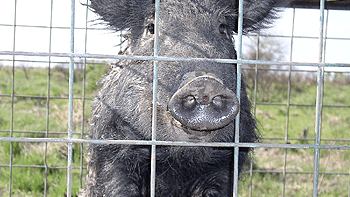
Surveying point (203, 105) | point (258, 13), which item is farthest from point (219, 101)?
point (258, 13)

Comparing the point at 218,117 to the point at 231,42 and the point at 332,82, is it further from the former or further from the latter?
the point at 332,82

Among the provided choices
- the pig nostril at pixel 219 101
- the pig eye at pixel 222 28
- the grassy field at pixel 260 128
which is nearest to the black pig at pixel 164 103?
the pig eye at pixel 222 28

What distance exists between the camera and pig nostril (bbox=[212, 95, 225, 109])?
174 centimetres

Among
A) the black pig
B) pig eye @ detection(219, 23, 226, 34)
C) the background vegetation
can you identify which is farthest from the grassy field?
pig eye @ detection(219, 23, 226, 34)

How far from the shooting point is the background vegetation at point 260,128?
4.53 meters

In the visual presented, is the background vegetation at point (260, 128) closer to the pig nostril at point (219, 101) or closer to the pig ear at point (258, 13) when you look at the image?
the pig ear at point (258, 13)

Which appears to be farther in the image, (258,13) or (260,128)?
(260,128)

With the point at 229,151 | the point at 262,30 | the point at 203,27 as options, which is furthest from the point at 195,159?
the point at 262,30

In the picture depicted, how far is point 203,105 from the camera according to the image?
67.5 inches

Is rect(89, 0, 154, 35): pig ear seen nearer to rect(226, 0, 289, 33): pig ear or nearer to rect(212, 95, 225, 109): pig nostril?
rect(226, 0, 289, 33): pig ear

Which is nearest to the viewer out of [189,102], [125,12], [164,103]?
[189,102]

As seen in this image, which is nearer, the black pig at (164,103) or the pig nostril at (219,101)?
the pig nostril at (219,101)

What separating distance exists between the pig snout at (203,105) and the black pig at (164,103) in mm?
285

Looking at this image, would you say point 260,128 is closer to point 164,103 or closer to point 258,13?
point 258,13
